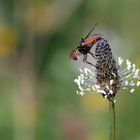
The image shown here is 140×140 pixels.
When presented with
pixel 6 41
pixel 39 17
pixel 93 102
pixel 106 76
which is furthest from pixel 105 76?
pixel 6 41

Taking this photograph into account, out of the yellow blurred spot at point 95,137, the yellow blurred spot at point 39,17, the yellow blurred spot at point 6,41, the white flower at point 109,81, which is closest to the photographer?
the white flower at point 109,81

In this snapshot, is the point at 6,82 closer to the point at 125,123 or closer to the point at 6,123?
the point at 6,123

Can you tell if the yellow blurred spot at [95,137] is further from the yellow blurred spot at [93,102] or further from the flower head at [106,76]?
the flower head at [106,76]

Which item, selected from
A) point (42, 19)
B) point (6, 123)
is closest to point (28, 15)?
point (42, 19)

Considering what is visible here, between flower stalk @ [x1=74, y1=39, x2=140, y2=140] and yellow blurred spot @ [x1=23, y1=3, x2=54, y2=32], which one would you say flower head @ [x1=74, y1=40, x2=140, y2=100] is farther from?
yellow blurred spot @ [x1=23, y1=3, x2=54, y2=32]

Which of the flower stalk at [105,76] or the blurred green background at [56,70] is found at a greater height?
the blurred green background at [56,70]

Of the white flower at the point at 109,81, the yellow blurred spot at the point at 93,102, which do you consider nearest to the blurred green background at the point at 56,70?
the yellow blurred spot at the point at 93,102

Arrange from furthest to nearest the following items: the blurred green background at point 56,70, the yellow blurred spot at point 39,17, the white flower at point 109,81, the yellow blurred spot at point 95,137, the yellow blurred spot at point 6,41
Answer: the yellow blurred spot at point 6,41 < the yellow blurred spot at point 39,17 < the blurred green background at point 56,70 < the yellow blurred spot at point 95,137 < the white flower at point 109,81

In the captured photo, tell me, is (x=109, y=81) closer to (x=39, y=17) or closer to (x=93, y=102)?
(x=93, y=102)
